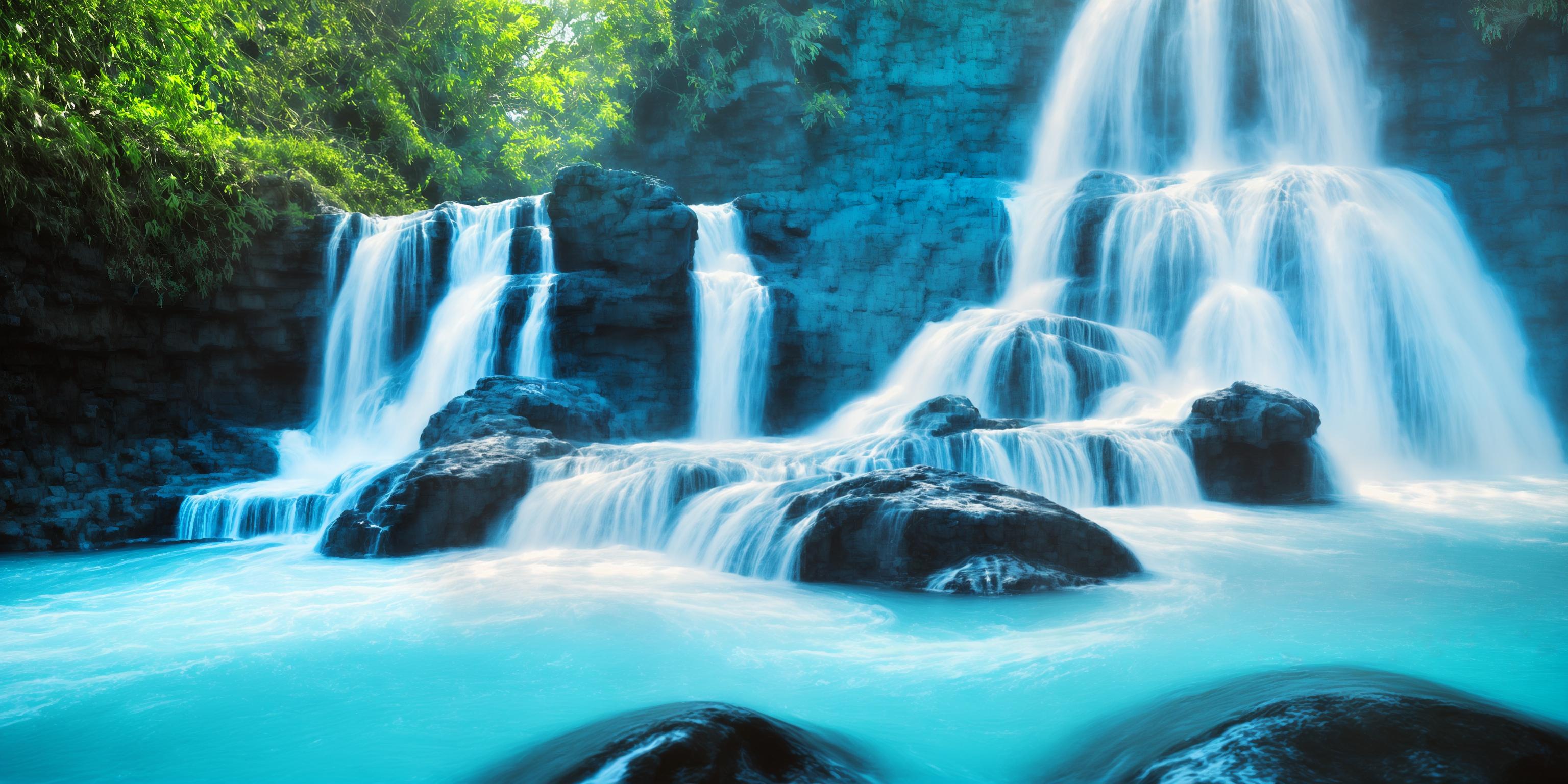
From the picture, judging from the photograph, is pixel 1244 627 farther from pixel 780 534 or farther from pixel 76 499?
pixel 76 499

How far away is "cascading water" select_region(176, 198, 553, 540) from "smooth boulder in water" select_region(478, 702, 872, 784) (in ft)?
34.9

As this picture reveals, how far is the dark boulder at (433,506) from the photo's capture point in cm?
850

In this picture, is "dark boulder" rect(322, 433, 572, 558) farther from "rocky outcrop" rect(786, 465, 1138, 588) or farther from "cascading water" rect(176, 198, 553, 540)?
"cascading water" rect(176, 198, 553, 540)

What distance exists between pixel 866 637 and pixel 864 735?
157 centimetres

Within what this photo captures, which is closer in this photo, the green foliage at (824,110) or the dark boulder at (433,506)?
the dark boulder at (433,506)

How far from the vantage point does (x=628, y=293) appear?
14.6m

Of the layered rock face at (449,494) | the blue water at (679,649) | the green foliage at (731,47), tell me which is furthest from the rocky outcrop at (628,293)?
the green foliage at (731,47)

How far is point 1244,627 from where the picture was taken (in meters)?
5.24

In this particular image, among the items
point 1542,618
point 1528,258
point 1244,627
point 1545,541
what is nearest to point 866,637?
point 1244,627

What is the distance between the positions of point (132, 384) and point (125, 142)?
3489mm

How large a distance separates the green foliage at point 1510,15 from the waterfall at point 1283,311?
7.21 ft

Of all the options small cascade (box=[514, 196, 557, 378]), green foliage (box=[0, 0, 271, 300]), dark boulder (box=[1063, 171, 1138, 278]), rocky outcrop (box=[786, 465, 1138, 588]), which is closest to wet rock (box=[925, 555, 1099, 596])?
rocky outcrop (box=[786, 465, 1138, 588])

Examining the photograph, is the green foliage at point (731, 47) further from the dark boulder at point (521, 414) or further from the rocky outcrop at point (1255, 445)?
the rocky outcrop at point (1255, 445)

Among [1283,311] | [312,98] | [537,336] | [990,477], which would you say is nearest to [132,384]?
[537,336]
